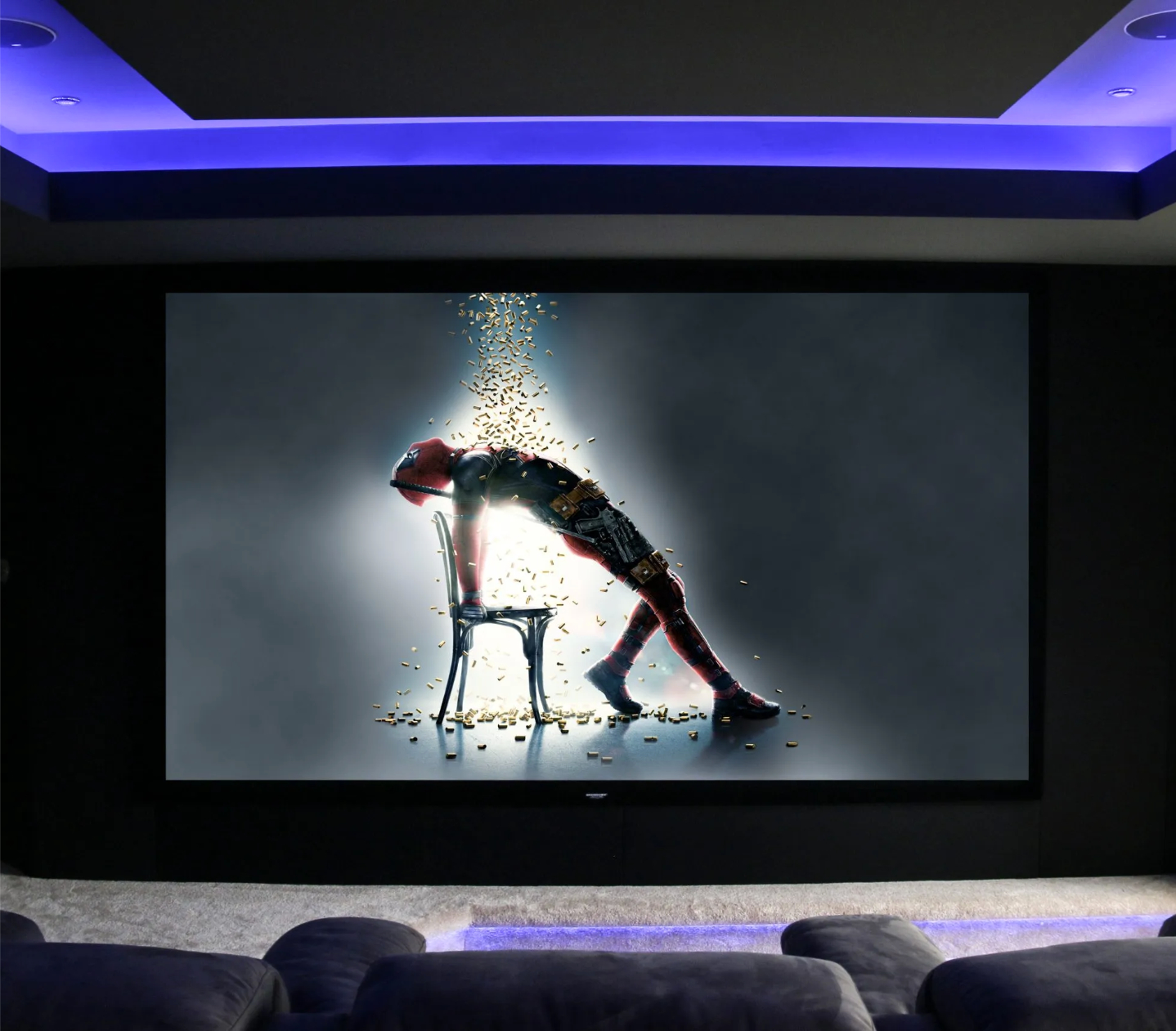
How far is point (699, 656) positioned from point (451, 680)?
3.18 feet

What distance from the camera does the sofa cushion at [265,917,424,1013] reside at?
61.3 inches

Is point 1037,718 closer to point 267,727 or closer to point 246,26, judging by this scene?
point 267,727

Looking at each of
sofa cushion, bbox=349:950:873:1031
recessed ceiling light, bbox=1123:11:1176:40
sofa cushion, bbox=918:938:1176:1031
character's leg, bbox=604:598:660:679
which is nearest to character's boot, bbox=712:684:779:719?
character's leg, bbox=604:598:660:679

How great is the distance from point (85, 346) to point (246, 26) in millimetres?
1983

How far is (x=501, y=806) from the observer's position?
3.86m

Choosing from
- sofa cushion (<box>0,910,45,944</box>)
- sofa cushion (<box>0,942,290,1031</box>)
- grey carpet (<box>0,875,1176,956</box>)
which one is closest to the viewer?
sofa cushion (<box>0,942,290,1031</box>)

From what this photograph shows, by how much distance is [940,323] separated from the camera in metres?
3.89

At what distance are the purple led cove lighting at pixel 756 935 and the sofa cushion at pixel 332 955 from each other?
1.58 meters

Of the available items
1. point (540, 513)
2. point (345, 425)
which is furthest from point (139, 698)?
point (540, 513)

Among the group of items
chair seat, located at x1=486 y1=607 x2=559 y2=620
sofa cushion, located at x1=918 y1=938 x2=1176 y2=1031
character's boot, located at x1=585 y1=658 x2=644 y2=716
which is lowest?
character's boot, located at x1=585 y1=658 x2=644 y2=716

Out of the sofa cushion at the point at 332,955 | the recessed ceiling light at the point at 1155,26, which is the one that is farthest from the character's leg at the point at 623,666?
the recessed ceiling light at the point at 1155,26

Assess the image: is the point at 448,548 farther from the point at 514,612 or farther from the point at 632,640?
the point at 632,640

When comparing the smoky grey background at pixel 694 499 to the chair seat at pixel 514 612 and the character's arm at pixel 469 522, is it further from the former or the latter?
the chair seat at pixel 514 612

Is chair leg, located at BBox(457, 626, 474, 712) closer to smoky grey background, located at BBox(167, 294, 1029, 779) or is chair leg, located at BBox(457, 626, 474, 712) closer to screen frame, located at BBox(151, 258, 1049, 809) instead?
smoky grey background, located at BBox(167, 294, 1029, 779)
